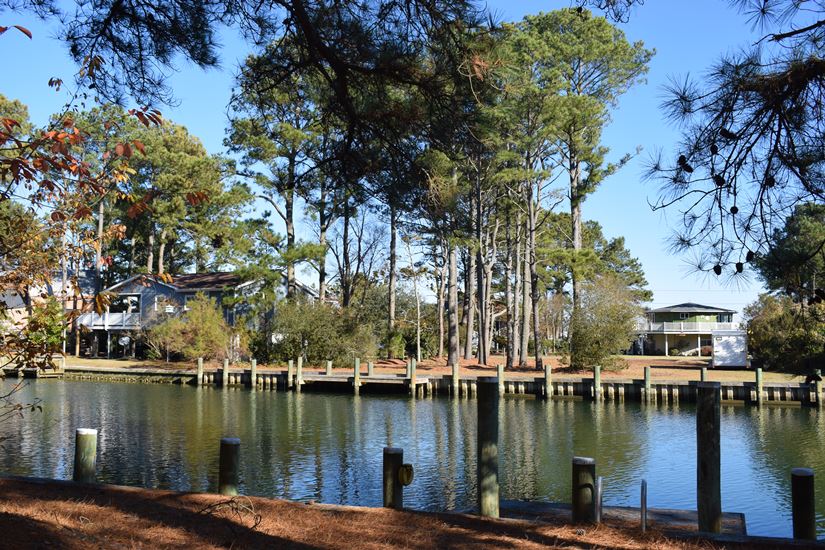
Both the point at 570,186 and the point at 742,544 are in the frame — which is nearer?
the point at 742,544

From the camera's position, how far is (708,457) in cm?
685

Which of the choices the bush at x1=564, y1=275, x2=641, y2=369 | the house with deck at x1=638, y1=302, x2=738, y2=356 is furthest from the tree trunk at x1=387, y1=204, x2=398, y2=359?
the house with deck at x1=638, y1=302, x2=738, y2=356

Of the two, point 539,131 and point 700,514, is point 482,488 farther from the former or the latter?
point 539,131

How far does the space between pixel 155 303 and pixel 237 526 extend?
39107 millimetres

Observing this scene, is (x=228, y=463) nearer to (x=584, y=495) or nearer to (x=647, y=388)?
(x=584, y=495)

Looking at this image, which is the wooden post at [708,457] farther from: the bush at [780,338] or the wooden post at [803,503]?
the bush at [780,338]

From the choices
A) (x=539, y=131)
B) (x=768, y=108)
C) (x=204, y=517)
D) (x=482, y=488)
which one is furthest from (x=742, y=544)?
(x=539, y=131)

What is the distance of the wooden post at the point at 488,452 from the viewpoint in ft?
24.0

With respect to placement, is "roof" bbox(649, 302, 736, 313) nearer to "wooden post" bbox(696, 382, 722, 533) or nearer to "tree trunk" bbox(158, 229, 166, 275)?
"tree trunk" bbox(158, 229, 166, 275)

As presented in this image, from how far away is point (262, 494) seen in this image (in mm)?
11922

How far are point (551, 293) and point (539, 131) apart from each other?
96.1 feet

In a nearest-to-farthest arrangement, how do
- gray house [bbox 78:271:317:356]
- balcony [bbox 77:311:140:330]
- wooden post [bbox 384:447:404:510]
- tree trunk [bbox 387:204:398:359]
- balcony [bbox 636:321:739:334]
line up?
1. wooden post [bbox 384:447:404:510]
2. tree trunk [bbox 387:204:398:359]
3. gray house [bbox 78:271:317:356]
4. balcony [bbox 77:311:140:330]
5. balcony [bbox 636:321:739:334]

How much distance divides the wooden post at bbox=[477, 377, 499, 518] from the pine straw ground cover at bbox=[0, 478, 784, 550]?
0.28m

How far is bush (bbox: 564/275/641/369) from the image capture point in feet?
101
